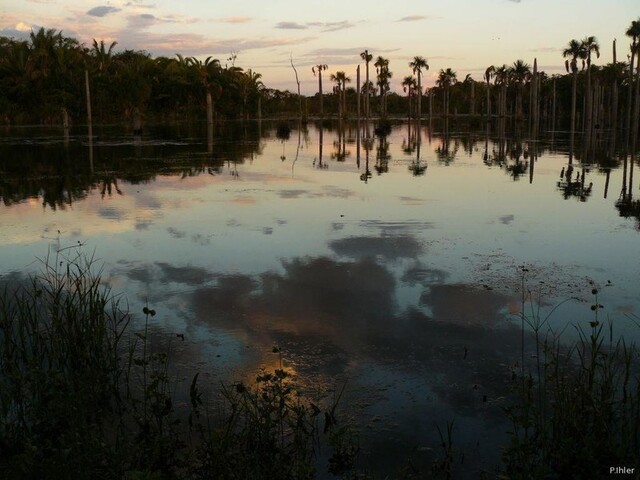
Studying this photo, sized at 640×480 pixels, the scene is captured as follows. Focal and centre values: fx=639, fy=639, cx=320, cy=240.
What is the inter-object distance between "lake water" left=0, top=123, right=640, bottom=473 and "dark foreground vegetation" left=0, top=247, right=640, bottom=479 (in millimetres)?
316

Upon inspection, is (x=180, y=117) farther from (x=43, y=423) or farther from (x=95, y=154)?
(x=43, y=423)

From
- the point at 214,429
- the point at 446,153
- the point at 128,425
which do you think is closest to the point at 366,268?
the point at 128,425

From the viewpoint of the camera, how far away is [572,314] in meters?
8.02

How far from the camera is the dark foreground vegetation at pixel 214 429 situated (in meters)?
4.48

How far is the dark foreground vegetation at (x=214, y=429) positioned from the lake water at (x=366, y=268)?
1.04 ft

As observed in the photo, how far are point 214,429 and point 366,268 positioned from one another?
19.2 ft

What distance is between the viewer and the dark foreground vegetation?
4.48m

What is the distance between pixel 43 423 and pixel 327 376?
2.62m

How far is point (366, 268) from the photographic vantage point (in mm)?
10312

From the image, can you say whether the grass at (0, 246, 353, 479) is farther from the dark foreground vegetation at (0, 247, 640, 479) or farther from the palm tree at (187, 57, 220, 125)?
the palm tree at (187, 57, 220, 125)

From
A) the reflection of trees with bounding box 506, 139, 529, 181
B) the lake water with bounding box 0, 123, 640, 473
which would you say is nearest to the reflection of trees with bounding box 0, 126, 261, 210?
the lake water with bounding box 0, 123, 640, 473

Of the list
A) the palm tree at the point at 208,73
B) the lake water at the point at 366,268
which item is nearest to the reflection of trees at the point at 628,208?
the lake water at the point at 366,268

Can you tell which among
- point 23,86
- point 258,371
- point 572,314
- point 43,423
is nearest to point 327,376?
point 258,371

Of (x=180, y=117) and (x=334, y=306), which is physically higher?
(x=180, y=117)
